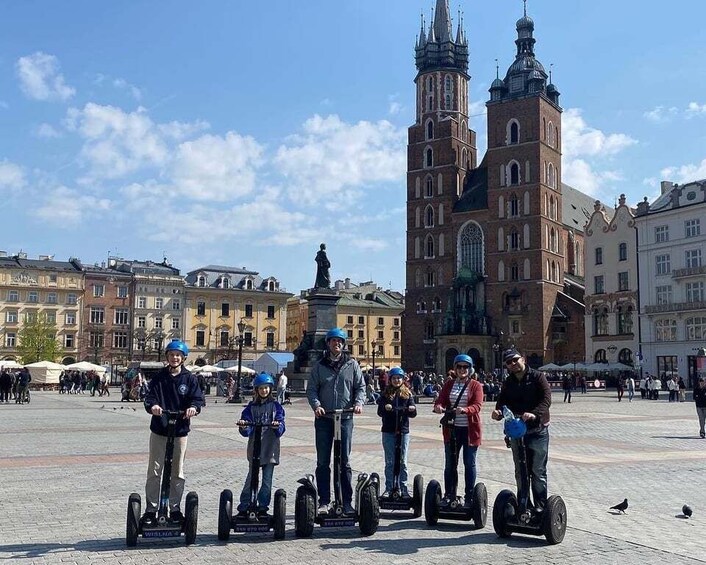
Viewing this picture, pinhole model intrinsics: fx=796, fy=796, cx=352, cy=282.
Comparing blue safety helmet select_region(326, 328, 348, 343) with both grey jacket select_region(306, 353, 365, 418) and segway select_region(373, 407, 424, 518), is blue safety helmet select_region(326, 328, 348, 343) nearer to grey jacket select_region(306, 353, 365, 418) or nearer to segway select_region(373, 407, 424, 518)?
grey jacket select_region(306, 353, 365, 418)

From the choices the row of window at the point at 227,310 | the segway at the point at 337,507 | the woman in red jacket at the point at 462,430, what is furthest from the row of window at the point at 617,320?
the segway at the point at 337,507

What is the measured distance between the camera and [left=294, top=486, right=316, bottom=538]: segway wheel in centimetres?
755

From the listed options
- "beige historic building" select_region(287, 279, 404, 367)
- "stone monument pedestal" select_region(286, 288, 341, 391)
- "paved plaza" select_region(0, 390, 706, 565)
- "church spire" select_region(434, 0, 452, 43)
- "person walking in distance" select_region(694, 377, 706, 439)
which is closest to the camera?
"paved plaza" select_region(0, 390, 706, 565)

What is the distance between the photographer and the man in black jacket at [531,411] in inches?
297

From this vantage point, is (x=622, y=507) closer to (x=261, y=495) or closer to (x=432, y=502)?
(x=432, y=502)

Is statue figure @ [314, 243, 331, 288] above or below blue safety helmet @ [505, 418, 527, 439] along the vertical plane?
above

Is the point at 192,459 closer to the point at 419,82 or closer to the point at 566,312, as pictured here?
the point at 566,312

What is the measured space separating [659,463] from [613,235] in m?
52.8

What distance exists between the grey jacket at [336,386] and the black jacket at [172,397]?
3.85 feet

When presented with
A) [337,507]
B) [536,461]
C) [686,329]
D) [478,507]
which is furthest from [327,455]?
[686,329]

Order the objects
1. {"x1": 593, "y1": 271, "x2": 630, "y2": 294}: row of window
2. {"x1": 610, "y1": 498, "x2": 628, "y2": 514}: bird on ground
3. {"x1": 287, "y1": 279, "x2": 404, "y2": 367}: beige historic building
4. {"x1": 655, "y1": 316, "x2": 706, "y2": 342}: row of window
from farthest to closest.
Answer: {"x1": 287, "y1": 279, "x2": 404, "y2": 367}: beige historic building
{"x1": 593, "y1": 271, "x2": 630, "y2": 294}: row of window
{"x1": 655, "y1": 316, "x2": 706, "y2": 342}: row of window
{"x1": 610, "y1": 498, "x2": 628, "y2": 514}: bird on ground

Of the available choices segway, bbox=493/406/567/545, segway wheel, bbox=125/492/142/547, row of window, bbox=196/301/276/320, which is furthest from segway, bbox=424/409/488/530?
row of window, bbox=196/301/276/320

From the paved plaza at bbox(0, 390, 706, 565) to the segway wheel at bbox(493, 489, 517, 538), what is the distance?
0.12m

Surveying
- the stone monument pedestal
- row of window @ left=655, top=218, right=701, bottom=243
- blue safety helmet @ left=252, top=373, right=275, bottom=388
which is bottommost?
blue safety helmet @ left=252, top=373, right=275, bottom=388
